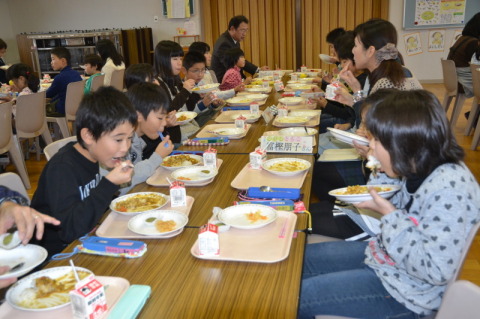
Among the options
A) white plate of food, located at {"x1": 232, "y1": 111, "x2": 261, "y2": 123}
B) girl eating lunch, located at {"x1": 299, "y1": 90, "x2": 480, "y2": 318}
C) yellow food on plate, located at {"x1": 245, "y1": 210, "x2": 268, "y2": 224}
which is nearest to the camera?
girl eating lunch, located at {"x1": 299, "y1": 90, "x2": 480, "y2": 318}

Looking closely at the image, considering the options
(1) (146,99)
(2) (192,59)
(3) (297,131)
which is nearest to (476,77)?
(3) (297,131)

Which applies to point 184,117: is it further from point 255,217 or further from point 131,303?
point 131,303

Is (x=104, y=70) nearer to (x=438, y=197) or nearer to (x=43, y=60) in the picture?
(x=43, y=60)

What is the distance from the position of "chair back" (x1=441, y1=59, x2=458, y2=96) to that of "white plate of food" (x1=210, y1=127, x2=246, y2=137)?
341 cm

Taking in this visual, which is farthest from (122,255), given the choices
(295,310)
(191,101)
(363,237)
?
(191,101)

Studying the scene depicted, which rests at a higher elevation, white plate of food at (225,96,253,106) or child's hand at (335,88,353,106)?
child's hand at (335,88,353,106)

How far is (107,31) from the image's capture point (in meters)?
8.27

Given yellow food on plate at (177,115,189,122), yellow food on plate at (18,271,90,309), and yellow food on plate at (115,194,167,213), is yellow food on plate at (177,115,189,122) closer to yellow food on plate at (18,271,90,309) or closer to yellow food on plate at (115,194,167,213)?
yellow food on plate at (115,194,167,213)

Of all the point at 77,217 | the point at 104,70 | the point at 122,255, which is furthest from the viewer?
the point at 104,70

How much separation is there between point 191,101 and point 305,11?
197 inches

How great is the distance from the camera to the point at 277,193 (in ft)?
5.90

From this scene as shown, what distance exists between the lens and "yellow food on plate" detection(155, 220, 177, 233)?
154cm

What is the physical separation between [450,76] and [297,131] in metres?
3.36

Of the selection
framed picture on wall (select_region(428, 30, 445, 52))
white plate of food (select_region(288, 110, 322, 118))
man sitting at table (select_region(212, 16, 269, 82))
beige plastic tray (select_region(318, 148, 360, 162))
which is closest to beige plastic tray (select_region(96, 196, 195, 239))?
beige plastic tray (select_region(318, 148, 360, 162))
